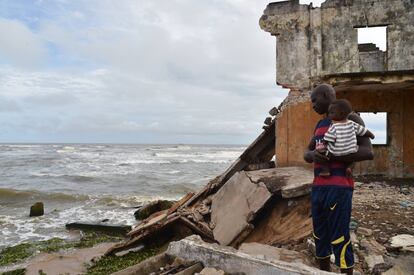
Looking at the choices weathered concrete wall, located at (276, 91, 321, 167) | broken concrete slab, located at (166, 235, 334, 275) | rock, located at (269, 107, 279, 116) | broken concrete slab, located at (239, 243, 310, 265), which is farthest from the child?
rock, located at (269, 107, 279, 116)

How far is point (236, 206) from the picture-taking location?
6582mm

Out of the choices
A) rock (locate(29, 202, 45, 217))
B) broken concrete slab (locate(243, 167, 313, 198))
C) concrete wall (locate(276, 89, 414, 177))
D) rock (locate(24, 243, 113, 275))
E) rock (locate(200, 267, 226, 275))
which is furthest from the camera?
rock (locate(29, 202, 45, 217))

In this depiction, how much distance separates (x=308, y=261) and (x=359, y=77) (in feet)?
17.0

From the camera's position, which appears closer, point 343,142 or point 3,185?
point 343,142

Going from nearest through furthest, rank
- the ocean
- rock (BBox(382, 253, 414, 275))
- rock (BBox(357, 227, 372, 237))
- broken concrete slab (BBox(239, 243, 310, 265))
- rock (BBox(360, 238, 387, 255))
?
1. rock (BBox(382, 253, 414, 275))
2. broken concrete slab (BBox(239, 243, 310, 265))
3. rock (BBox(360, 238, 387, 255))
4. rock (BBox(357, 227, 372, 237))
5. the ocean

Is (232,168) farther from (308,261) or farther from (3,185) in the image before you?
(3,185)

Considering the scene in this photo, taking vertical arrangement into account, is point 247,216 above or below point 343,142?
below

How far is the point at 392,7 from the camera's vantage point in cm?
862

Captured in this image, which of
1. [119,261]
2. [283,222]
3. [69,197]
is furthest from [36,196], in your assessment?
[283,222]

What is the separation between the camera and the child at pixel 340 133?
3.52 meters

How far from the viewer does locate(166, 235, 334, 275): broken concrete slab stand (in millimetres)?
3639

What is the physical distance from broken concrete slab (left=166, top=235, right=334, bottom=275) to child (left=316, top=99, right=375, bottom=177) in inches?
37.5

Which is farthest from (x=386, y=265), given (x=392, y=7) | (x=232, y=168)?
(x=392, y=7)

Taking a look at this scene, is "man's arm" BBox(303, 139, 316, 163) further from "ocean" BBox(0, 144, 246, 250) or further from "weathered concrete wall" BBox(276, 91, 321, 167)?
"ocean" BBox(0, 144, 246, 250)
